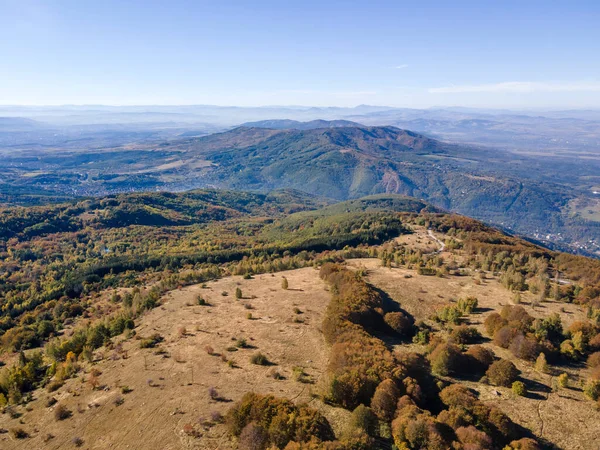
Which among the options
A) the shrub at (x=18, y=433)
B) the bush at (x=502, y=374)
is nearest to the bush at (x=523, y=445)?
the bush at (x=502, y=374)

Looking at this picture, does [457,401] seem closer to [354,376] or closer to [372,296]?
[354,376]

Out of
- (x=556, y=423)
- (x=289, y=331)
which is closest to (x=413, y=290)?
(x=289, y=331)

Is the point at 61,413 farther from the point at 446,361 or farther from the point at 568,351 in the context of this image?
the point at 568,351

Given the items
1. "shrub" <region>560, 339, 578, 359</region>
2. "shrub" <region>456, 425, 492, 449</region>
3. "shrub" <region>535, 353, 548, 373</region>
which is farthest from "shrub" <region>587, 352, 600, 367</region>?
"shrub" <region>456, 425, 492, 449</region>

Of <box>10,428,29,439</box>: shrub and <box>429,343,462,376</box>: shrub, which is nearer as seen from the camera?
<box>10,428,29,439</box>: shrub

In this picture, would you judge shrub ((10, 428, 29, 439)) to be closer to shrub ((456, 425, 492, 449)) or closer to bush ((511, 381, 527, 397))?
shrub ((456, 425, 492, 449))

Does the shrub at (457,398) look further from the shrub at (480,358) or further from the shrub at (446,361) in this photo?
the shrub at (480,358)
